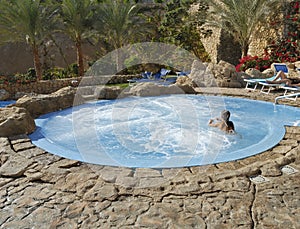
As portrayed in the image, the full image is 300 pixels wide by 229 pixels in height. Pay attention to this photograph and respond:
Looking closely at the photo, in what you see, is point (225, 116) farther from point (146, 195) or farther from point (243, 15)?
point (243, 15)

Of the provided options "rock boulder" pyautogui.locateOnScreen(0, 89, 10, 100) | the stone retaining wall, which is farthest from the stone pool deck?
the stone retaining wall

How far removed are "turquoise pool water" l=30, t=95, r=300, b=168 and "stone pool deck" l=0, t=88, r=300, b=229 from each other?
635 millimetres

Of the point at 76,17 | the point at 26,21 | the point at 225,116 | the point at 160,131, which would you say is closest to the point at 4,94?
the point at 26,21

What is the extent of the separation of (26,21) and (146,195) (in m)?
11.5

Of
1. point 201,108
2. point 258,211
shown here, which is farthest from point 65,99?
point 258,211

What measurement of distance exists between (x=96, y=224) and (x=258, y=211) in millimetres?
1681

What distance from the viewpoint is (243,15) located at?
1462cm

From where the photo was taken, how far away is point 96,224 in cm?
267

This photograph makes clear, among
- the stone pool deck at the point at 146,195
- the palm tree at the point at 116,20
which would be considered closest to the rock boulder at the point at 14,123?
the stone pool deck at the point at 146,195

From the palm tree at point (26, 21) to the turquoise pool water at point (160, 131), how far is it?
214 inches

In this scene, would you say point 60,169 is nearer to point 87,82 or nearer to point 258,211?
point 258,211

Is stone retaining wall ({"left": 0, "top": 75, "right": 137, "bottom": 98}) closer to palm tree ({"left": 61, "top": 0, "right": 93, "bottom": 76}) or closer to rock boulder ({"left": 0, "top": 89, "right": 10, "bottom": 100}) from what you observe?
→ rock boulder ({"left": 0, "top": 89, "right": 10, "bottom": 100})

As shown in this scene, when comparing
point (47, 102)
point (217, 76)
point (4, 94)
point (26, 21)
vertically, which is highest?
point (26, 21)

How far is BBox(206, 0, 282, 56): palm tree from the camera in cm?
1447
